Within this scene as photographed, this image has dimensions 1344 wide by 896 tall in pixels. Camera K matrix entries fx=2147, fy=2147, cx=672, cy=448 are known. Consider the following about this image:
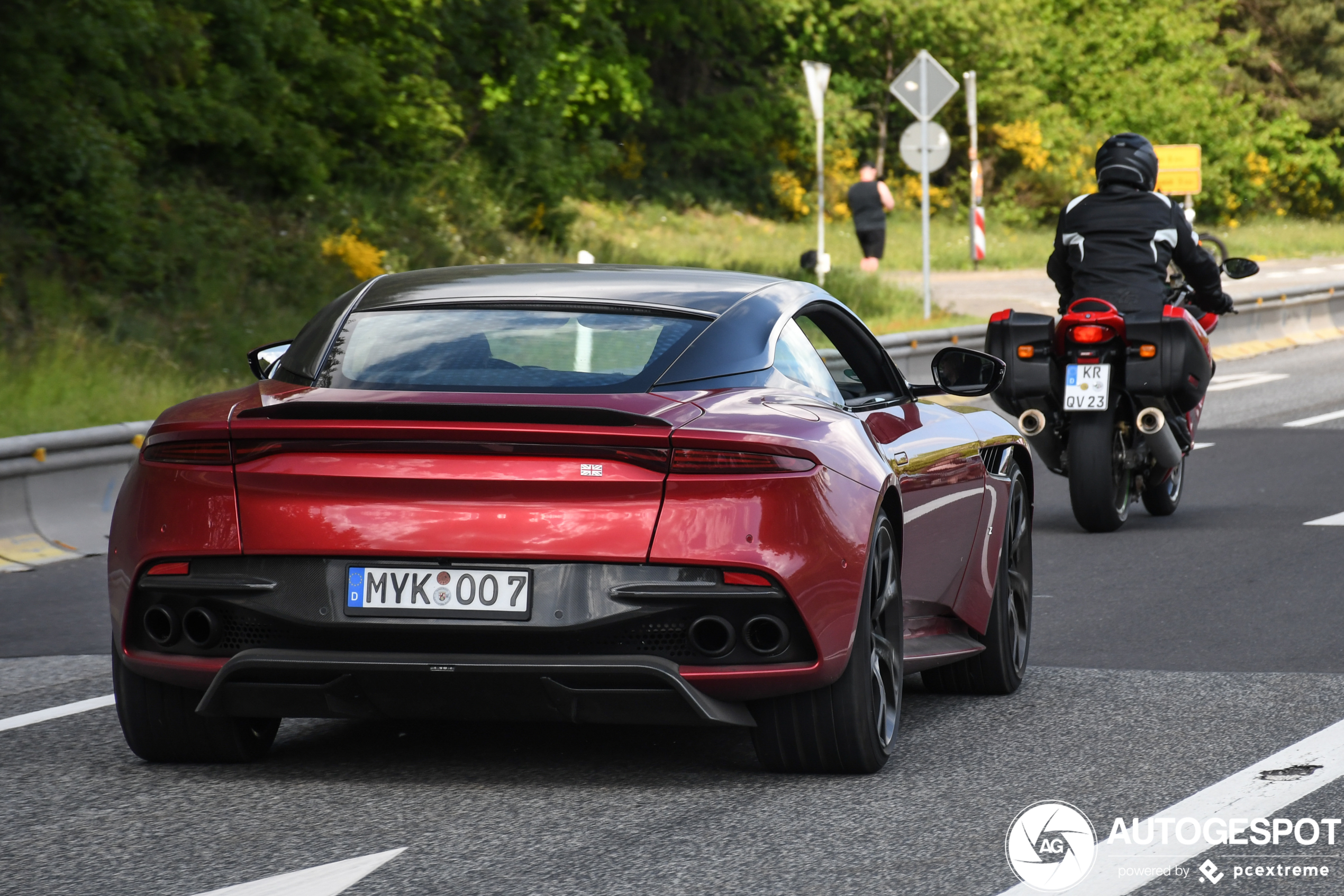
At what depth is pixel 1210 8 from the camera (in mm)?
66438

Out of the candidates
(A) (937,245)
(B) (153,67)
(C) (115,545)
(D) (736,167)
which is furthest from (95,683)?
(D) (736,167)

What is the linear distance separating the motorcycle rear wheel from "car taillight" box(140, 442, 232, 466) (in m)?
6.55

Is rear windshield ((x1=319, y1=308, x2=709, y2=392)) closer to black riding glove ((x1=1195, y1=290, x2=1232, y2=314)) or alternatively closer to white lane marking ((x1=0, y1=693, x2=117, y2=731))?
white lane marking ((x1=0, y1=693, x2=117, y2=731))

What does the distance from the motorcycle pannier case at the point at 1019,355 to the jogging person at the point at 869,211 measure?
2337cm

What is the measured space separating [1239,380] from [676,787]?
17296 mm

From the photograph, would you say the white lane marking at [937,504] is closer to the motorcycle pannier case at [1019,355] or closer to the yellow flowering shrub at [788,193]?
the motorcycle pannier case at [1019,355]

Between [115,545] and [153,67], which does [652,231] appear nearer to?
[153,67]

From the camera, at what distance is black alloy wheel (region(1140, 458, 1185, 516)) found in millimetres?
11594

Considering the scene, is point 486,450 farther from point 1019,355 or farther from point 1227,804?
point 1019,355

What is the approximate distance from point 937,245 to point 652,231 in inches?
252

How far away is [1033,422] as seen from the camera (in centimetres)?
1111

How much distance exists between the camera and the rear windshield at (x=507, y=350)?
5.37 metres

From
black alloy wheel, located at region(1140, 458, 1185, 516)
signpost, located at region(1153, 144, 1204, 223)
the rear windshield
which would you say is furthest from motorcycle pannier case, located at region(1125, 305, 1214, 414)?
signpost, located at region(1153, 144, 1204, 223)

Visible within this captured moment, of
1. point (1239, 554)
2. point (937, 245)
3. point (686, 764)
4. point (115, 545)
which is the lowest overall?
point (937, 245)
